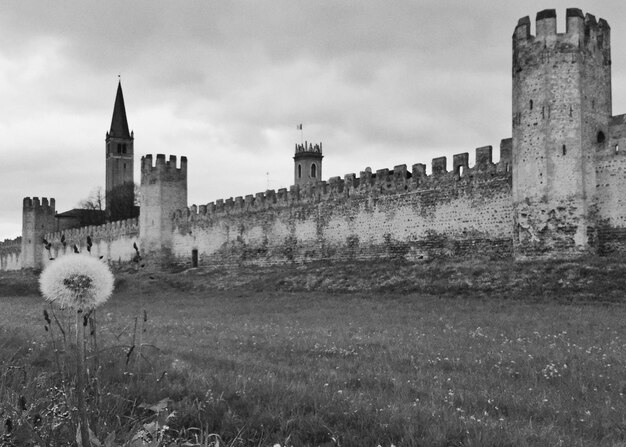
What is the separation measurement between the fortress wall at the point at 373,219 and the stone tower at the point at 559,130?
2455 mm

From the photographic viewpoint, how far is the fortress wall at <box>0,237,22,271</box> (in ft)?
246

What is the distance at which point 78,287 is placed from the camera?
4.17 meters

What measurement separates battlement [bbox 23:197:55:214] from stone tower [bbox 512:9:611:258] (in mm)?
58354

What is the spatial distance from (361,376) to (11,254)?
262ft

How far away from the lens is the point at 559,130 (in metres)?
22.8

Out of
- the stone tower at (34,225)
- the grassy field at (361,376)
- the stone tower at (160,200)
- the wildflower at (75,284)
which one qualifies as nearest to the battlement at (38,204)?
the stone tower at (34,225)

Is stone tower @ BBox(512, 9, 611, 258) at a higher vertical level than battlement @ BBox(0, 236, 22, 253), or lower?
higher

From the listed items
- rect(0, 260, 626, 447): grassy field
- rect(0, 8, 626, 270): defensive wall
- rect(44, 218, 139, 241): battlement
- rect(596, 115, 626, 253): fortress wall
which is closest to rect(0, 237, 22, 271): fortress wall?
rect(44, 218, 139, 241): battlement

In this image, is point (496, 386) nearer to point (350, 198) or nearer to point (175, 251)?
point (350, 198)

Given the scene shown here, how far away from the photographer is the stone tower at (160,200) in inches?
1865

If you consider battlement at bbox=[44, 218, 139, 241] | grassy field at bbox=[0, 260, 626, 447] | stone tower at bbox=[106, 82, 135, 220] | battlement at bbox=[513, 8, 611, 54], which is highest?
stone tower at bbox=[106, 82, 135, 220]

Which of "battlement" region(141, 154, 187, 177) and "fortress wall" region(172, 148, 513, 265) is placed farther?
Answer: "battlement" region(141, 154, 187, 177)

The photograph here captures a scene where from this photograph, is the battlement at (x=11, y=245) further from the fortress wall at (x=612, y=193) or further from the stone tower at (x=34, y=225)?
the fortress wall at (x=612, y=193)

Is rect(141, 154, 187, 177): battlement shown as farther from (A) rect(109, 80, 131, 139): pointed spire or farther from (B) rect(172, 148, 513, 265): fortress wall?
(A) rect(109, 80, 131, 139): pointed spire
